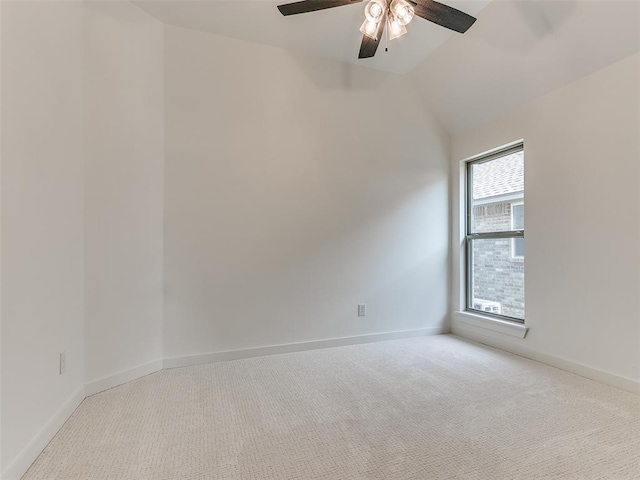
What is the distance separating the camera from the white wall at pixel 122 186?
83.7 inches

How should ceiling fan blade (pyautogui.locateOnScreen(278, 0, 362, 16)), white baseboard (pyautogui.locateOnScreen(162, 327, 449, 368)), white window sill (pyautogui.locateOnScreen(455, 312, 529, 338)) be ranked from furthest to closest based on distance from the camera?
white window sill (pyautogui.locateOnScreen(455, 312, 529, 338))
white baseboard (pyautogui.locateOnScreen(162, 327, 449, 368))
ceiling fan blade (pyautogui.locateOnScreen(278, 0, 362, 16))

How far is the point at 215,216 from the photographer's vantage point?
2.76 m

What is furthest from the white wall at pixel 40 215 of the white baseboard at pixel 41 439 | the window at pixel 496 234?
the window at pixel 496 234

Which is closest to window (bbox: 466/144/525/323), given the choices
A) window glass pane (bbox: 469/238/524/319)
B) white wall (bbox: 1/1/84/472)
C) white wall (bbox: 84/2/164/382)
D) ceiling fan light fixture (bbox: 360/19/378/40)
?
window glass pane (bbox: 469/238/524/319)

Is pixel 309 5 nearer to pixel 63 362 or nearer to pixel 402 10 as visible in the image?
pixel 402 10

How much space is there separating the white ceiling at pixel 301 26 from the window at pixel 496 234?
52.9 inches

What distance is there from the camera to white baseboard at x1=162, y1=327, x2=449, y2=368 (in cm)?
266

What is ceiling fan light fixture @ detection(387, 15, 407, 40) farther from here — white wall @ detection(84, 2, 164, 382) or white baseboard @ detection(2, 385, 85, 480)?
white baseboard @ detection(2, 385, 85, 480)

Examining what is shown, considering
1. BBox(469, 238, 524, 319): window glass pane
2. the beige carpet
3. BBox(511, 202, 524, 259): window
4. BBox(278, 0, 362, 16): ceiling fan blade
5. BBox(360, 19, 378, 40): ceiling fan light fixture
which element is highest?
BBox(278, 0, 362, 16): ceiling fan blade

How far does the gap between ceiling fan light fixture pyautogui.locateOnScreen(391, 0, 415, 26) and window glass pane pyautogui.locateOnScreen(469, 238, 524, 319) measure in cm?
227

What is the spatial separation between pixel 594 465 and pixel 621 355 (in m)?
1.21

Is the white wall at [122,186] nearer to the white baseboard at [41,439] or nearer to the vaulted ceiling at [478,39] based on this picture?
the white baseboard at [41,439]

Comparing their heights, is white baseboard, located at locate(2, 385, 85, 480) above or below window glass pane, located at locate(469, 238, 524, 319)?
below

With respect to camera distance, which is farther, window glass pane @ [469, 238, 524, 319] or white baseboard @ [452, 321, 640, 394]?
window glass pane @ [469, 238, 524, 319]
